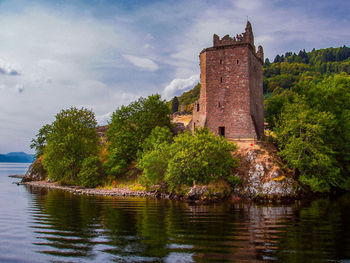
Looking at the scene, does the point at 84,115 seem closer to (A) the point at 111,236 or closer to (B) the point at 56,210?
(B) the point at 56,210

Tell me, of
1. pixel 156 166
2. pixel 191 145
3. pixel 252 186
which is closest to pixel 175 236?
pixel 191 145

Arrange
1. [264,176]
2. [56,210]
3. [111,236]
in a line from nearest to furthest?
[111,236]
[56,210]
[264,176]

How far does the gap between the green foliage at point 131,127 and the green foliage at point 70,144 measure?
4873 mm

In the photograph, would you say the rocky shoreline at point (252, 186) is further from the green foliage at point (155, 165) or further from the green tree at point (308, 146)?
the green tree at point (308, 146)

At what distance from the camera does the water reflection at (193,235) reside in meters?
11.1

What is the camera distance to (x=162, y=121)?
1886 inches

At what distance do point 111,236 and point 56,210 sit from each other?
10666 millimetres

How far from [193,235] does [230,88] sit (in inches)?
1138

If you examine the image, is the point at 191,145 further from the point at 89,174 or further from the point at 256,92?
the point at 89,174

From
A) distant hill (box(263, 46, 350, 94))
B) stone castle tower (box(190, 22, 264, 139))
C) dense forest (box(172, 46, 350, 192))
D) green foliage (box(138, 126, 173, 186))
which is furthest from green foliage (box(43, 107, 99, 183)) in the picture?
→ distant hill (box(263, 46, 350, 94))

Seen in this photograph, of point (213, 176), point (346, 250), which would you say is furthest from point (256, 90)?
point (346, 250)

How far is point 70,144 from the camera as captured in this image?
47438mm

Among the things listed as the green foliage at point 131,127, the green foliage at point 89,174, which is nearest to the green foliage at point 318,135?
the green foliage at point 131,127

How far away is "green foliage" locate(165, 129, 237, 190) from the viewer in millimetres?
31361
